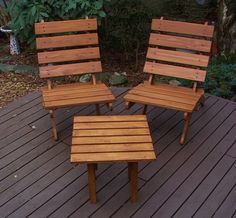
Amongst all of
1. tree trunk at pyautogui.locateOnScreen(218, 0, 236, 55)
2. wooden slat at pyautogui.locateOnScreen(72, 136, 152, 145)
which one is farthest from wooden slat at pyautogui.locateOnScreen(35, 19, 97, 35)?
tree trunk at pyautogui.locateOnScreen(218, 0, 236, 55)

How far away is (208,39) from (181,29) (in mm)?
321

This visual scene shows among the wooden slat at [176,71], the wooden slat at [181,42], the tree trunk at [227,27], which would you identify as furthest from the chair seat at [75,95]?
the tree trunk at [227,27]

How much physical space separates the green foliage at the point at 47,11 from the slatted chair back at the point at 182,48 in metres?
1.02

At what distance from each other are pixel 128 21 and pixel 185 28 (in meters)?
1.28

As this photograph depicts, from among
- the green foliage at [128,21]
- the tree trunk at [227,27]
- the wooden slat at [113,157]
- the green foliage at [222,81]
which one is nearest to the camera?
the wooden slat at [113,157]

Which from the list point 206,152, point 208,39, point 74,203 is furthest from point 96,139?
point 208,39

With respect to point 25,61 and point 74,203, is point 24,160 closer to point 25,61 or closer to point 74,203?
point 74,203

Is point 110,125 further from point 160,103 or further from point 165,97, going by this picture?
point 165,97

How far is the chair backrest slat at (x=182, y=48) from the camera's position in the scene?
4.34 m

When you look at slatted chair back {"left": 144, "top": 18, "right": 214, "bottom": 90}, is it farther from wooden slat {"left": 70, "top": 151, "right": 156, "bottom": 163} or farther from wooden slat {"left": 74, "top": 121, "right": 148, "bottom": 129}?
wooden slat {"left": 70, "top": 151, "right": 156, "bottom": 163}

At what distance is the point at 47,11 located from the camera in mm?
5250

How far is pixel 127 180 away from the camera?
3662 mm

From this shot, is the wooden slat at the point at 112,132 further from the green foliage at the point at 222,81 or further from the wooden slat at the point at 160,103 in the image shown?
the green foliage at the point at 222,81

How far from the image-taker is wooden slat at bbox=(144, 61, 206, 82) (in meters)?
4.33
